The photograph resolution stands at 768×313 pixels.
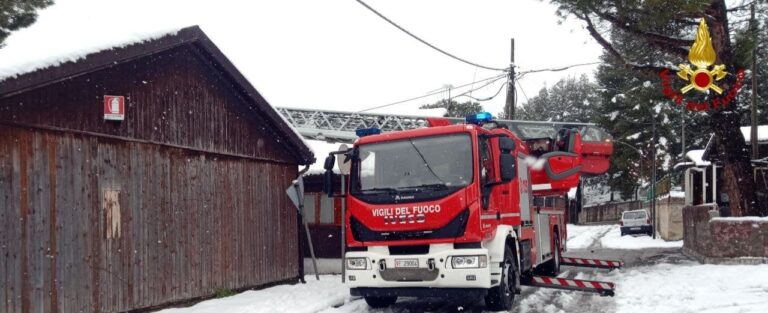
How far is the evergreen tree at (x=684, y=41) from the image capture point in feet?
52.4

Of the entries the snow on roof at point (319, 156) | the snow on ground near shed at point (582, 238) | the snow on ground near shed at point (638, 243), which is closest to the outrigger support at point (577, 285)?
the snow on roof at point (319, 156)

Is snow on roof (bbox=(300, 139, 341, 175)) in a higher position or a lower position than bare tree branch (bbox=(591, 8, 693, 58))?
lower

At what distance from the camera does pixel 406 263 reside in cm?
930

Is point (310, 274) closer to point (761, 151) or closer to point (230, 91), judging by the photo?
point (230, 91)

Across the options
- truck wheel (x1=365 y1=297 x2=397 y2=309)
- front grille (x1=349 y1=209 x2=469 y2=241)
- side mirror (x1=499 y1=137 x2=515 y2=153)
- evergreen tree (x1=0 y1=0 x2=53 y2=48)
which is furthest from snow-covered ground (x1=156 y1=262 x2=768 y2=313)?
evergreen tree (x1=0 y1=0 x2=53 y2=48)

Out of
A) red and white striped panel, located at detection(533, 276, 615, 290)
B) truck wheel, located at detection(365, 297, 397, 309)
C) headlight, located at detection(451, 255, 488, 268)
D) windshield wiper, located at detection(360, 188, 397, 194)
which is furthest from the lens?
red and white striped panel, located at detection(533, 276, 615, 290)

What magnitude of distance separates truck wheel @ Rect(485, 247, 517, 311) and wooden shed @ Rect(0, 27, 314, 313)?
536 cm

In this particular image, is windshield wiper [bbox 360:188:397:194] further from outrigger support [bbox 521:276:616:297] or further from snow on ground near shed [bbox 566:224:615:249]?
snow on ground near shed [bbox 566:224:615:249]

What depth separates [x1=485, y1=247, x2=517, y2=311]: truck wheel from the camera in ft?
31.6

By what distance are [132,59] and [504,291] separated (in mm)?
6813

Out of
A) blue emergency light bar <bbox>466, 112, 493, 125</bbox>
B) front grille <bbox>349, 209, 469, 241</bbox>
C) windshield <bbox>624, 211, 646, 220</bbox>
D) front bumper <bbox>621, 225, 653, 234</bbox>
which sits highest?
blue emergency light bar <bbox>466, 112, 493, 125</bbox>

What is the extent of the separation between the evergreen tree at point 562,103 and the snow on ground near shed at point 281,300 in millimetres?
74944

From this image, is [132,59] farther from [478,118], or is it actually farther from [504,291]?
[504,291]

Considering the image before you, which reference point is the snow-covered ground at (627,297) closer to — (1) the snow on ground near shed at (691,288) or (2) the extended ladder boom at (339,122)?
(1) the snow on ground near shed at (691,288)
